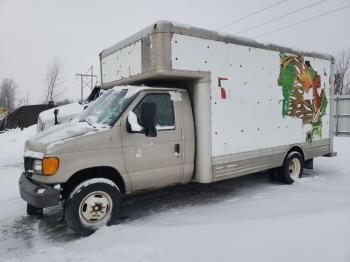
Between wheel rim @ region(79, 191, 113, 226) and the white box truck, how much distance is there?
0.6 inches

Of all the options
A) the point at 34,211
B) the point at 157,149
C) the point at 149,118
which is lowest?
the point at 34,211

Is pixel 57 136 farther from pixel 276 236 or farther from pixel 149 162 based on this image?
pixel 276 236

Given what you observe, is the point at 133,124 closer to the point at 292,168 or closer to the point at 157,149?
the point at 157,149

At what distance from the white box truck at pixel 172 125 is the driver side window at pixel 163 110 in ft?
0.06

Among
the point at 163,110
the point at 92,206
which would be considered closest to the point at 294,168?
the point at 163,110

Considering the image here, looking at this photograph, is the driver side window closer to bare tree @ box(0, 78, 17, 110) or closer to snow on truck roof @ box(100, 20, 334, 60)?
snow on truck roof @ box(100, 20, 334, 60)

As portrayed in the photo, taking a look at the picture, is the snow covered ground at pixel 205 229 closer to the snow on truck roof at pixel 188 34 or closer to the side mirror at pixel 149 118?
the side mirror at pixel 149 118

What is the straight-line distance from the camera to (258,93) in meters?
7.22

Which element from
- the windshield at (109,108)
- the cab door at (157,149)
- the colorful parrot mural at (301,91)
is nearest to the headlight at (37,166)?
the windshield at (109,108)

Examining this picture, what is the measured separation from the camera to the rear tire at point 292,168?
804 centimetres

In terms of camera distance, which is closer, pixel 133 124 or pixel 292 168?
pixel 133 124

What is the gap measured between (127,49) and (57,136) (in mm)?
Result: 2221

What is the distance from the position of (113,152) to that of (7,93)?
100809mm

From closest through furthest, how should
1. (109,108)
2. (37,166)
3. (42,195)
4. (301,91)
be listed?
(42,195), (37,166), (109,108), (301,91)
